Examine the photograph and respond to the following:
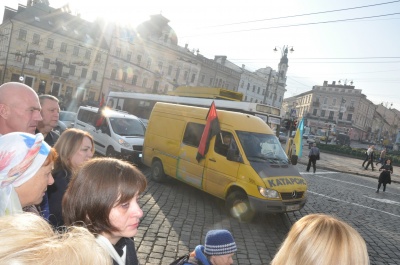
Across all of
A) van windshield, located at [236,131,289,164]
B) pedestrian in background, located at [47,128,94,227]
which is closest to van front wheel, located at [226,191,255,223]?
van windshield, located at [236,131,289,164]

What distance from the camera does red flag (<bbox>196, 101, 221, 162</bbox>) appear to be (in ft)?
26.1

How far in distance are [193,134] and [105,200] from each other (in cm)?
686

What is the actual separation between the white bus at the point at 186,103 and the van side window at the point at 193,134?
20.3ft

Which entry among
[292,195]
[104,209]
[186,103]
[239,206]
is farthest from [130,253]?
[186,103]

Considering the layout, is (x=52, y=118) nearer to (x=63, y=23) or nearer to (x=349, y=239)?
(x=349, y=239)

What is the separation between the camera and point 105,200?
1.92 m

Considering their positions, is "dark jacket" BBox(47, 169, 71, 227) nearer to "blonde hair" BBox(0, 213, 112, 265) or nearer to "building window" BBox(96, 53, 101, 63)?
"blonde hair" BBox(0, 213, 112, 265)

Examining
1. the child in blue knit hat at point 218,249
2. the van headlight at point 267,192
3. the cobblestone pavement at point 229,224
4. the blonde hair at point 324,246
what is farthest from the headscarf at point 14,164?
the van headlight at point 267,192

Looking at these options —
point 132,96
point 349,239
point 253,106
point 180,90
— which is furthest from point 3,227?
point 132,96

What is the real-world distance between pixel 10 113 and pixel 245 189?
501 cm

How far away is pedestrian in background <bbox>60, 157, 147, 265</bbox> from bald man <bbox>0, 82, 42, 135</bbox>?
79.9 inches

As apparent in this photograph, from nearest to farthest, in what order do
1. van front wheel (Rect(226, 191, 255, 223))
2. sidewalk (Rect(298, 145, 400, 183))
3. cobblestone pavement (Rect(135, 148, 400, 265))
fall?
1. cobblestone pavement (Rect(135, 148, 400, 265))
2. van front wheel (Rect(226, 191, 255, 223))
3. sidewalk (Rect(298, 145, 400, 183))

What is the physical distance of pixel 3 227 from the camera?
0.86m

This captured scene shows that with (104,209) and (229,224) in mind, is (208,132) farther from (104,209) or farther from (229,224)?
(104,209)
